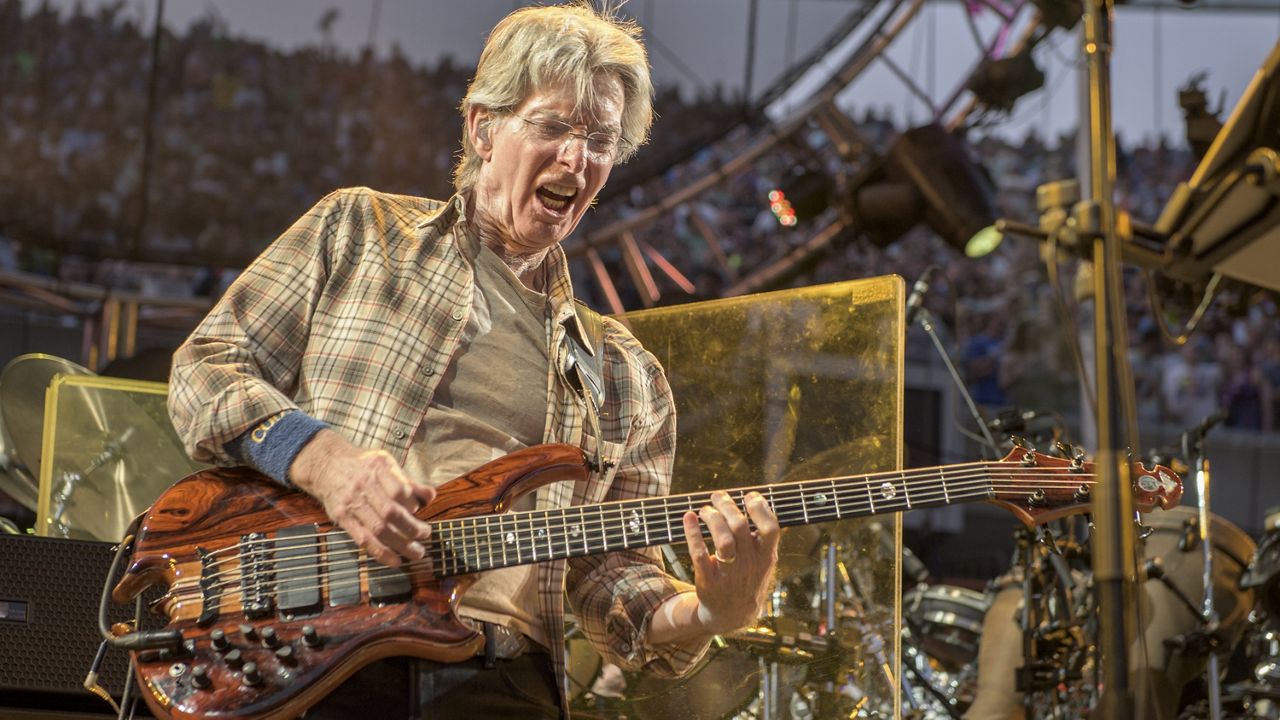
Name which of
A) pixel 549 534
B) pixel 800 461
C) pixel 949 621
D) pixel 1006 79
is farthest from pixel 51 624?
pixel 1006 79

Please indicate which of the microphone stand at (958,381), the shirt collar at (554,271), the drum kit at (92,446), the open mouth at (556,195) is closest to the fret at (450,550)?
the shirt collar at (554,271)

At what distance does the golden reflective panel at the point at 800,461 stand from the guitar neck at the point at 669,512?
41 centimetres

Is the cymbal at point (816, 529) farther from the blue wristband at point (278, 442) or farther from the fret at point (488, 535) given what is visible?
the blue wristband at point (278, 442)

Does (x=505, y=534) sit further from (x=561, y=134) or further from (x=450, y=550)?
(x=561, y=134)

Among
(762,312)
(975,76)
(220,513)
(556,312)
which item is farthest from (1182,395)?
(220,513)

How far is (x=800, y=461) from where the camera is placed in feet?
9.28

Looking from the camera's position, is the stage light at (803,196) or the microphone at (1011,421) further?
the stage light at (803,196)

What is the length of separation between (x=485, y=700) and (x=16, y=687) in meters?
0.99

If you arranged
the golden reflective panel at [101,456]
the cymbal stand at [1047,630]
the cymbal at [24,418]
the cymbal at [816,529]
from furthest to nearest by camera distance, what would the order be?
the cymbal stand at [1047,630] → the cymbal at [24,418] → the golden reflective panel at [101,456] → the cymbal at [816,529]

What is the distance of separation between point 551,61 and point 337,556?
38.4 inches

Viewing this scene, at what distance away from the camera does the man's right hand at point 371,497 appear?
1880 millimetres

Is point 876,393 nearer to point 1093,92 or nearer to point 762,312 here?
point 762,312

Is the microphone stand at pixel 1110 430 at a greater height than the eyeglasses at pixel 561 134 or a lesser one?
lesser

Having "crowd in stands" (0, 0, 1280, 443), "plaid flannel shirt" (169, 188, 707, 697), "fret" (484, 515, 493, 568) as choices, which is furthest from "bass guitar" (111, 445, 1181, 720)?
"crowd in stands" (0, 0, 1280, 443)
